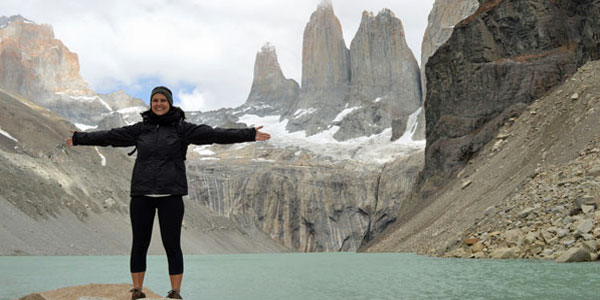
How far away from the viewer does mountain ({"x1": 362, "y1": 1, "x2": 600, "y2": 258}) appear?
20.7 metres

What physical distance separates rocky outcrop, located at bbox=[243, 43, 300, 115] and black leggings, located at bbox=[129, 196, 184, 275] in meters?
173

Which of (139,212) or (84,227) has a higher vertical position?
(139,212)

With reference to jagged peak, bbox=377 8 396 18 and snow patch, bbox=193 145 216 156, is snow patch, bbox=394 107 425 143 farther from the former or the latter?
snow patch, bbox=193 145 216 156

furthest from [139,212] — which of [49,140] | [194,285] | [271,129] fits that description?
[271,129]

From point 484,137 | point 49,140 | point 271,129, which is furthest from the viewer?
point 271,129

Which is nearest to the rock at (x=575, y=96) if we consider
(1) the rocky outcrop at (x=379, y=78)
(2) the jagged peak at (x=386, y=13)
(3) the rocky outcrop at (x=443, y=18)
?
(3) the rocky outcrop at (x=443, y=18)

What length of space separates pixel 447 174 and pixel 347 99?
356ft

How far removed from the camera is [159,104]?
6457mm

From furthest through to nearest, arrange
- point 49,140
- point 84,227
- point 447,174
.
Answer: point 49,140 < point 84,227 < point 447,174

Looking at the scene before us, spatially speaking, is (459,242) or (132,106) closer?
(459,242)

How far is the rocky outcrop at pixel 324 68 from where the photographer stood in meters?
154

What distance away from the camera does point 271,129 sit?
16088cm

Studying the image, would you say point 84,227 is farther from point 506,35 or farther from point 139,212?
point 139,212

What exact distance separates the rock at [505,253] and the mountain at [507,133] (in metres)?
0.11
